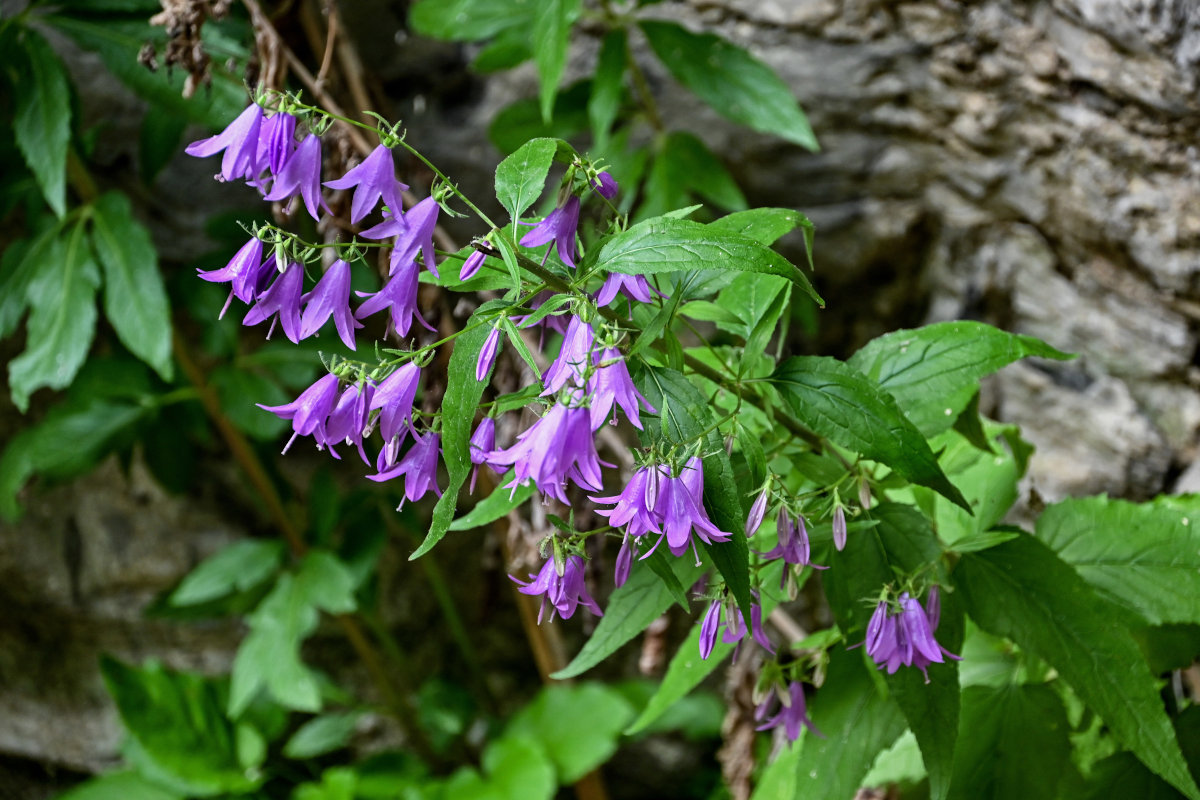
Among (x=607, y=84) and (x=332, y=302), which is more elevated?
(x=332, y=302)

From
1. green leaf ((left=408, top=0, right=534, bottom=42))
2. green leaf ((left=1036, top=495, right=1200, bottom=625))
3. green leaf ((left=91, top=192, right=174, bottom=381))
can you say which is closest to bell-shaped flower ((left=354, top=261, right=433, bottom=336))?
green leaf ((left=1036, top=495, right=1200, bottom=625))

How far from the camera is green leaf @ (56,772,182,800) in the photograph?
1.68 metres

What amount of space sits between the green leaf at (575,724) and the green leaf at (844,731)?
855mm

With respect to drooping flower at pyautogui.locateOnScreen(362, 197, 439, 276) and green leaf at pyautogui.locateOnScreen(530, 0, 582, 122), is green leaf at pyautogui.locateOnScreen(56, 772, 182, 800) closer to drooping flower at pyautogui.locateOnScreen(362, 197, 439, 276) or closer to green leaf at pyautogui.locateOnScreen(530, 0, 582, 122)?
green leaf at pyautogui.locateOnScreen(530, 0, 582, 122)

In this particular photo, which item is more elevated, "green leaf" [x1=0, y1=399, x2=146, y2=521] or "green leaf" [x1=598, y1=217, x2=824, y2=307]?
"green leaf" [x1=598, y1=217, x2=824, y2=307]

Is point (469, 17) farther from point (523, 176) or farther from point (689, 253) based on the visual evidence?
point (689, 253)

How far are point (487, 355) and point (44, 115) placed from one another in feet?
3.56

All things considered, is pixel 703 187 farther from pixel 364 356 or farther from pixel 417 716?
pixel 417 716

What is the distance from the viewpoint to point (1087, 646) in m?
0.75

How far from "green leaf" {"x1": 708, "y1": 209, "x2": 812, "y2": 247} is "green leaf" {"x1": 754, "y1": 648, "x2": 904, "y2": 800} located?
424 millimetres

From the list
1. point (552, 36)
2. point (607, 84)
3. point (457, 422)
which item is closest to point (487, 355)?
point (457, 422)

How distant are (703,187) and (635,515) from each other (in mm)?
1050

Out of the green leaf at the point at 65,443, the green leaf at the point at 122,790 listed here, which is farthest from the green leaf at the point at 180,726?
the green leaf at the point at 65,443

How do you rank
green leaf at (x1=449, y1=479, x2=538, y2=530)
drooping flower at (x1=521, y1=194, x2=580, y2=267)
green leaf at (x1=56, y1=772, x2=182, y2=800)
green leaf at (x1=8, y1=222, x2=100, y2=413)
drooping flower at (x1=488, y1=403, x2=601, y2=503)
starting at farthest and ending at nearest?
green leaf at (x1=56, y1=772, x2=182, y2=800) < green leaf at (x1=8, y1=222, x2=100, y2=413) < green leaf at (x1=449, y1=479, x2=538, y2=530) < drooping flower at (x1=521, y1=194, x2=580, y2=267) < drooping flower at (x1=488, y1=403, x2=601, y2=503)
